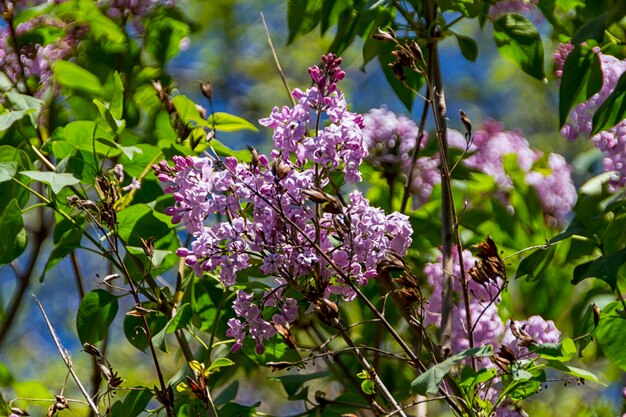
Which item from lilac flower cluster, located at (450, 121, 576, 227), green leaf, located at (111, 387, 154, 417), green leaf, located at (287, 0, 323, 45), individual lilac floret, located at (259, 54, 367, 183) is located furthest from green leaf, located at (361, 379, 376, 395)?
lilac flower cluster, located at (450, 121, 576, 227)

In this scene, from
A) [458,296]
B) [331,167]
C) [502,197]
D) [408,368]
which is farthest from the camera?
[502,197]

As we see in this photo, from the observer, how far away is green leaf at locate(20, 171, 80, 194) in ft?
3.63

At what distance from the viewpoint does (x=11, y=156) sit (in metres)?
1.24

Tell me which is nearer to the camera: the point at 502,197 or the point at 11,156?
the point at 11,156

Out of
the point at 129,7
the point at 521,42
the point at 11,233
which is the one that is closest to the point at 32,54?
the point at 129,7

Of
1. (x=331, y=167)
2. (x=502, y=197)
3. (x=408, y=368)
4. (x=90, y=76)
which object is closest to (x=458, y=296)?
(x=408, y=368)

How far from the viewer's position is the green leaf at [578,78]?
1121 mm

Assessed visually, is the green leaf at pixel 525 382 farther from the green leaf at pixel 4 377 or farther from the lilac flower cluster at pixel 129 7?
the lilac flower cluster at pixel 129 7

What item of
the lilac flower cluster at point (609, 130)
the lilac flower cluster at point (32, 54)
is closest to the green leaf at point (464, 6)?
the lilac flower cluster at point (609, 130)

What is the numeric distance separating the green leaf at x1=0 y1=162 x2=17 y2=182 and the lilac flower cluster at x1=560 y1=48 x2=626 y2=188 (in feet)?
2.25

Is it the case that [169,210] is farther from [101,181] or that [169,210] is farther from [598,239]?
[598,239]

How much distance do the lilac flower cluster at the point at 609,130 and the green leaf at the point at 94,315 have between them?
62cm

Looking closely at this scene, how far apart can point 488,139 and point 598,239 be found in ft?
2.10

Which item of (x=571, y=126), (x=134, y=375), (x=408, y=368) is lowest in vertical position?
(x=134, y=375)
